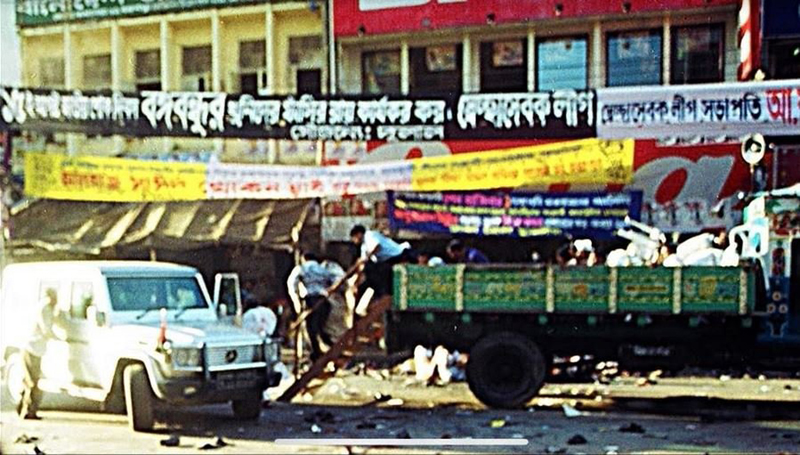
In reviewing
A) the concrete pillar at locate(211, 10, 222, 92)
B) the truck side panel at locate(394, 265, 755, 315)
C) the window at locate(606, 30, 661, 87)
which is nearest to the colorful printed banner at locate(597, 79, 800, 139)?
the truck side panel at locate(394, 265, 755, 315)

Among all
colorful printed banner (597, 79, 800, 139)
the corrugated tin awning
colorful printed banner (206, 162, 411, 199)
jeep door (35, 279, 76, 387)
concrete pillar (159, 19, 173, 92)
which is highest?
concrete pillar (159, 19, 173, 92)

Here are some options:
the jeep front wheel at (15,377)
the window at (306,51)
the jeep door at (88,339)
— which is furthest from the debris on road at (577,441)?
the window at (306,51)

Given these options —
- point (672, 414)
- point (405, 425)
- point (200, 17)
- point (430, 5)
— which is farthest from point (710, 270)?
point (200, 17)

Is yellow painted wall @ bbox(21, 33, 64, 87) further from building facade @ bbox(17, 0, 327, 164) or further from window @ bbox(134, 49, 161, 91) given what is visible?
window @ bbox(134, 49, 161, 91)

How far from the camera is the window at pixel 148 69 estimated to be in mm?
13547

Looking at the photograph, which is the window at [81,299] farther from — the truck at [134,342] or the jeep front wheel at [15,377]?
the jeep front wheel at [15,377]

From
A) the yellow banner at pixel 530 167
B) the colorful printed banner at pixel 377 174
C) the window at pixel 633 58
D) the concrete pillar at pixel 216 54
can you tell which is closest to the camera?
the colorful printed banner at pixel 377 174

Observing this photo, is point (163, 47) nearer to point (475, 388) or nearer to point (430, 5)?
point (430, 5)

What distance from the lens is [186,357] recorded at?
27.0 feet

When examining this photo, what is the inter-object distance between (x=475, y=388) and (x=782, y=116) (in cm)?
383

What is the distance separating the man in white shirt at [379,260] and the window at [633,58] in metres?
3.80

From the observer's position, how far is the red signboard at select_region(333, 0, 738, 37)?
11.4 metres

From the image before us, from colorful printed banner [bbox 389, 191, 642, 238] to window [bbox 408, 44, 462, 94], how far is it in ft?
5.55

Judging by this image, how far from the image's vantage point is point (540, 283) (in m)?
9.57
